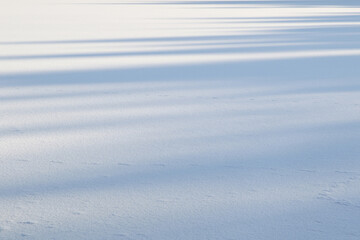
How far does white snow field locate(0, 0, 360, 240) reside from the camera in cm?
138

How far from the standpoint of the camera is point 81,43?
522cm

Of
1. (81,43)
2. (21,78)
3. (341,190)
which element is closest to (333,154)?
(341,190)

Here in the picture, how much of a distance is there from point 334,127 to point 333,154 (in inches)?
14.0

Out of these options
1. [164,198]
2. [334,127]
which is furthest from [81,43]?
[164,198]

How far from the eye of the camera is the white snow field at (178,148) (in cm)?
138

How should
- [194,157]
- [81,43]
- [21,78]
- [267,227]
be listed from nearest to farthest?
[267,227], [194,157], [21,78], [81,43]

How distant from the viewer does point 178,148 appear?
6.35 feet

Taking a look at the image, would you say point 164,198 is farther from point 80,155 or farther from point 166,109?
point 166,109

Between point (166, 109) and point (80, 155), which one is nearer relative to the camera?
point (80, 155)

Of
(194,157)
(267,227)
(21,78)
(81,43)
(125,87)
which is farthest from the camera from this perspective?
(81,43)

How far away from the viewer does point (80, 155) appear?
185 centimetres

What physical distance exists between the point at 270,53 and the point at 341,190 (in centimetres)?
309

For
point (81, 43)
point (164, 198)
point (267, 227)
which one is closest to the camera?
point (267, 227)

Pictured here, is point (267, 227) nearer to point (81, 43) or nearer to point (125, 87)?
point (125, 87)
